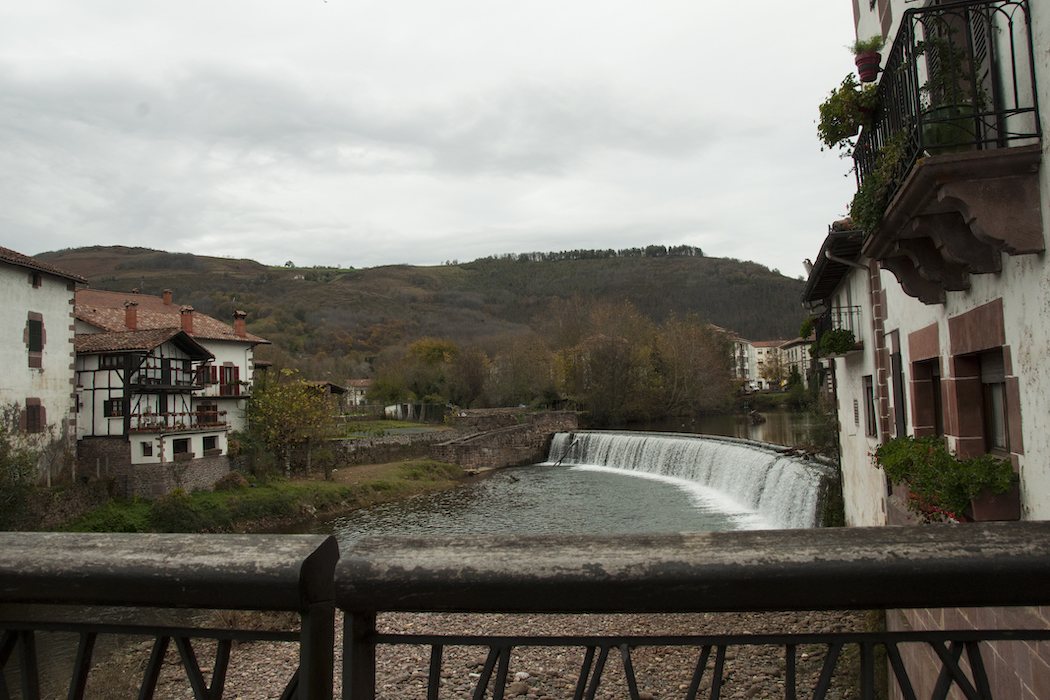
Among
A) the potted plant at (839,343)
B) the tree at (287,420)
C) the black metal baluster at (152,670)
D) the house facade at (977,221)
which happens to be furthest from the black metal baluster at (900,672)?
the tree at (287,420)

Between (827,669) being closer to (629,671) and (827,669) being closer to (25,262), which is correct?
(629,671)

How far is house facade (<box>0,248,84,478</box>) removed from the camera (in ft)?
75.4

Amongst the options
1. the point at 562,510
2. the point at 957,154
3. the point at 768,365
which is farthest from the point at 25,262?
the point at 768,365

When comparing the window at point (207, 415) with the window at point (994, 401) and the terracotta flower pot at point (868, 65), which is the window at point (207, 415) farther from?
the window at point (994, 401)

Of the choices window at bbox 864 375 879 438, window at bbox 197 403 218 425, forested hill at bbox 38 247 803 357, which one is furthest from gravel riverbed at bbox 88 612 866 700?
forested hill at bbox 38 247 803 357

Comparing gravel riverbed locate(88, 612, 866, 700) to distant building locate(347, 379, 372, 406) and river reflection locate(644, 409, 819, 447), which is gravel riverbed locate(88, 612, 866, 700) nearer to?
river reflection locate(644, 409, 819, 447)

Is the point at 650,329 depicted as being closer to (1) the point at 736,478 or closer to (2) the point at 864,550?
(1) the point at 736,478

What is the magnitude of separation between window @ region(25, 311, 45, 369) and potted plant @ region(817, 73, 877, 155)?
25.1 metres

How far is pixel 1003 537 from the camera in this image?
124cm

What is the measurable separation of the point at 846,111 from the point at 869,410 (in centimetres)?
563

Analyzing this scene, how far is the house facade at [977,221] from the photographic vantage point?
12.8ft

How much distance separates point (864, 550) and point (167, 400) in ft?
100

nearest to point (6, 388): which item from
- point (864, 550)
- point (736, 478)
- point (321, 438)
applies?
point (321, 438)

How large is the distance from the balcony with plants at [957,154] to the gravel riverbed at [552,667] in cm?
583
